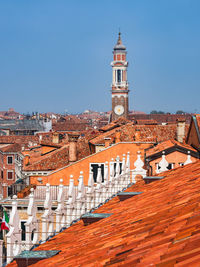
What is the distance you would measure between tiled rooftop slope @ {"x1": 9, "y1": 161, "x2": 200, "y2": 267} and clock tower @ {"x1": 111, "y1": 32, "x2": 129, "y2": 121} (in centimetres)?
10742

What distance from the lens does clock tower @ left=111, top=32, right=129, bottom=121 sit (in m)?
116

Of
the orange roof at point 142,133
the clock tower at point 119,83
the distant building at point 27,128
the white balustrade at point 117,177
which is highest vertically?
the clock tower at point 119,83

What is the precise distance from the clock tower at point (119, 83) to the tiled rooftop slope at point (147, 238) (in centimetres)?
10742

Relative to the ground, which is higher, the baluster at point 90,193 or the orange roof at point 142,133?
the orange roof at point 142,133

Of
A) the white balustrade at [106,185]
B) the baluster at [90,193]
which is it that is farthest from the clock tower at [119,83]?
the baluster at [90,193]

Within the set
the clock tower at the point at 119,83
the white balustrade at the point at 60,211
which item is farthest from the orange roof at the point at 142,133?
the clock tower at the point at 119,83

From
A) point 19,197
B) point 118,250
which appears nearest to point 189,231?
point 118,250

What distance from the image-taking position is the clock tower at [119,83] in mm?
115750

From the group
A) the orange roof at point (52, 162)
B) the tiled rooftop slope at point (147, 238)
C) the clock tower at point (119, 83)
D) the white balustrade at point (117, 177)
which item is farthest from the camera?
the clock tower at point (119, 83)

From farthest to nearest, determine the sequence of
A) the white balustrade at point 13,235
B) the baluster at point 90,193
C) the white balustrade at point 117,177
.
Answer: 1. the white balustrade at point 117,177
2. the baluster at point 90,193
3. the white balustrade at point 13,235

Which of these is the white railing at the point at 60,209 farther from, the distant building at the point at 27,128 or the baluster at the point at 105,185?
the distant building at the point at 27,128

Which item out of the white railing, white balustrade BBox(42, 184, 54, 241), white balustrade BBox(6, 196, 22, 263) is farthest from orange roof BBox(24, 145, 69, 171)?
white balustrade BBox(6, 196, 22, 263)

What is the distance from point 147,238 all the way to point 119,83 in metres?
114

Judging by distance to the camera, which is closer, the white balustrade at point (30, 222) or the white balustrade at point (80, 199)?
the white balustrade at point (30, 222)
